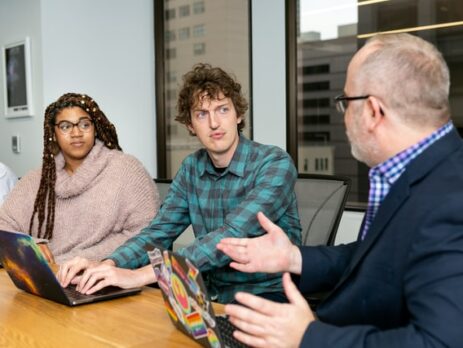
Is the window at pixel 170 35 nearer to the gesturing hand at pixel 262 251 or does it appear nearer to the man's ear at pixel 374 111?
the gesturing hand at pixel 262 251

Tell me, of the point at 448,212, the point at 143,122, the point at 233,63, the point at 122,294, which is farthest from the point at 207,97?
the point at 143,122

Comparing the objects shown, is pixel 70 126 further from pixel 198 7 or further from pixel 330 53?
pixel 198 7

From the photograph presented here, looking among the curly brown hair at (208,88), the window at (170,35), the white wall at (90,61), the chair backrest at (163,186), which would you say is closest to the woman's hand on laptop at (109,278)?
the curly brown hair at (208,88)

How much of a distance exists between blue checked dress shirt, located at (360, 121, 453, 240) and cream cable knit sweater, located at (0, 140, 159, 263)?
4.38 ft

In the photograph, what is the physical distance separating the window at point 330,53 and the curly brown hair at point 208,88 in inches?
55.5

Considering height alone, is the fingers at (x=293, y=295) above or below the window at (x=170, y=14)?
below

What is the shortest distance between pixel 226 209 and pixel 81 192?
778 mm

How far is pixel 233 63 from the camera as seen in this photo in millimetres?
3854

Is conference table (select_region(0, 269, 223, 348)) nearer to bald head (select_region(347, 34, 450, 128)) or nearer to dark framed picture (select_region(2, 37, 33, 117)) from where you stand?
bald head (select_region(347, 34, 450, 128))

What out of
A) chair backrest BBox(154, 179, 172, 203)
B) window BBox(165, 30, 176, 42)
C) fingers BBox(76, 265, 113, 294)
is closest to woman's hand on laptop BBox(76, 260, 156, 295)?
fingers BBox(76, 265, 113, 294)

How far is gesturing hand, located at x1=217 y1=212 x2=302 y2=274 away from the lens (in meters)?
1.26

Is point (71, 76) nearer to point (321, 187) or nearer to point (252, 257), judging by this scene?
point (321, 187)

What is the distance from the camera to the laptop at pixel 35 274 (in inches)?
54.7

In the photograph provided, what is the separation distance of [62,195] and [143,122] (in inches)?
79.4
